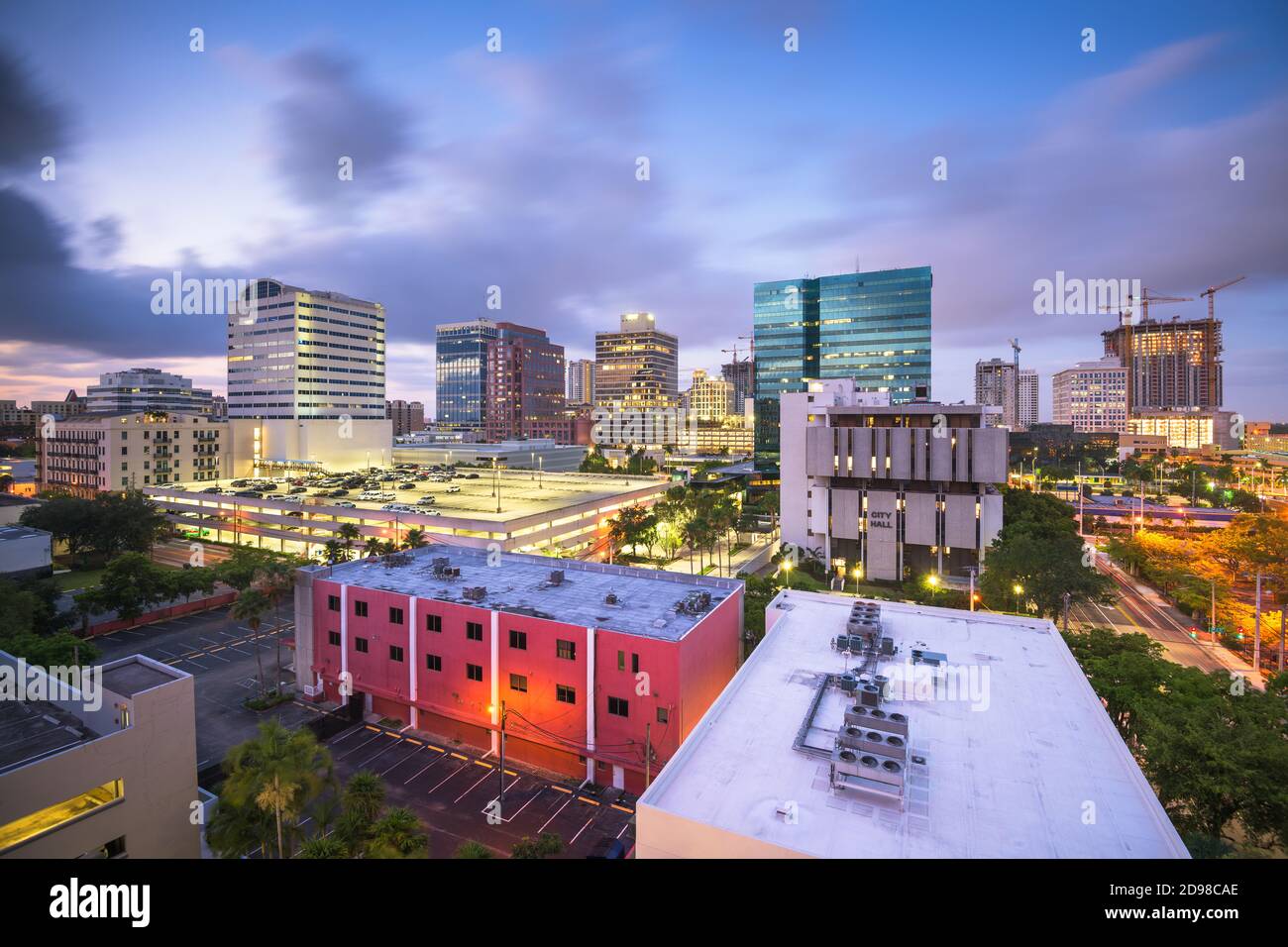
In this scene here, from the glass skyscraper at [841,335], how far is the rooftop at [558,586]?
8786 cm

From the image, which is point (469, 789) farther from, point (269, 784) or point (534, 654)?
point (269, 784)

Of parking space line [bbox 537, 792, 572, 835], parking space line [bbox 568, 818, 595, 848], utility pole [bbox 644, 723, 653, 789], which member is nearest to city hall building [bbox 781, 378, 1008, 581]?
utility pole [bbox 644, 723, 653, 789]

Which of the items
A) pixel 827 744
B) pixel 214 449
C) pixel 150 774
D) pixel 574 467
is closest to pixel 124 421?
pixel 214 449

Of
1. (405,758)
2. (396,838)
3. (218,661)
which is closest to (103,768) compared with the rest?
(396,838)

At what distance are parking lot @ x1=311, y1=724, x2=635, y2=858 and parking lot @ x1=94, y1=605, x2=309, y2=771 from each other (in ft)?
19.1

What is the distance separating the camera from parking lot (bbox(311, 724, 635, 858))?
92.3ft

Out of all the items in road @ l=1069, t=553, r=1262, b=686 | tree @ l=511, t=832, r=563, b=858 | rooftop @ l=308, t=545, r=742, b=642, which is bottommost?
road @ l=1069, t=553, r=1262, b=686

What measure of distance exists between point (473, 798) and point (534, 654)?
7.62 meters

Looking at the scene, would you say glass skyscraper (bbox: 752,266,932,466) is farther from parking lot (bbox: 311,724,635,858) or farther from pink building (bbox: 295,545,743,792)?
parking lot (bbox: 311,724,635,858)

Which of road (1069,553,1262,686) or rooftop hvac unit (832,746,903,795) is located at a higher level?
rooftop hvac unit (832,746,903,795)

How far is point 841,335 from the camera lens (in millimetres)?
132375

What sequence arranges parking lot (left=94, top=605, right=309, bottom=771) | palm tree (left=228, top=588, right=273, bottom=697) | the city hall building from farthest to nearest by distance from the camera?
the city hall building
palm tree (left=228, top=588, right=273, bottom=697)
parking lot (left=94, top=605, right=309, bottom=771)
